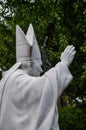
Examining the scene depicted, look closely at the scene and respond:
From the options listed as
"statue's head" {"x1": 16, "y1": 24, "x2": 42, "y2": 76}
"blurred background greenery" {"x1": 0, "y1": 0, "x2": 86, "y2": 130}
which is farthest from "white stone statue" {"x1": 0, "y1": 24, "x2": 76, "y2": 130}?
"blurred background greenery" {"x1": 0, "y1": 0, "x2": 86, "y2": 130}

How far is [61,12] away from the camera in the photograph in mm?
18703

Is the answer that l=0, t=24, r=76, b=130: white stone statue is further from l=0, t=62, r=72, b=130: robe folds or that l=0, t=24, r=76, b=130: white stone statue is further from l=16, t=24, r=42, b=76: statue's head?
l=16, t=24, r=42, b=76: statue's head

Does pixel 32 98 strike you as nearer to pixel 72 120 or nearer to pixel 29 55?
pixel 29 55

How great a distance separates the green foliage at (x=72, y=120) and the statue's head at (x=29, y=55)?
39.4 feet

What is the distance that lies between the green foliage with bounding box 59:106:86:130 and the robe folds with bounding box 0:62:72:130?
40.8ft

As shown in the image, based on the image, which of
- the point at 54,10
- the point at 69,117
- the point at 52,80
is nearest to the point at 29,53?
the point at 52,80

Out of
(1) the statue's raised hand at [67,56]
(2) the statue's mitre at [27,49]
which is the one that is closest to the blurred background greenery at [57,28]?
(2) the statue's mitre at [27,49]

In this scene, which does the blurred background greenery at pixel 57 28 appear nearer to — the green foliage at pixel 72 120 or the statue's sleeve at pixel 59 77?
the green foliage at pixel 72 120

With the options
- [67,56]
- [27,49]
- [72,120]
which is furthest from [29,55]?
[72,120]

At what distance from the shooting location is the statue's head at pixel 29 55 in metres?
8.01

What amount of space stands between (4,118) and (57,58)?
10.9 metres

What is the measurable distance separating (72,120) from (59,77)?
13.2m

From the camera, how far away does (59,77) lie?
7602 mm

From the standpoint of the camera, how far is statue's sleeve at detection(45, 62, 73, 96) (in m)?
7.56
